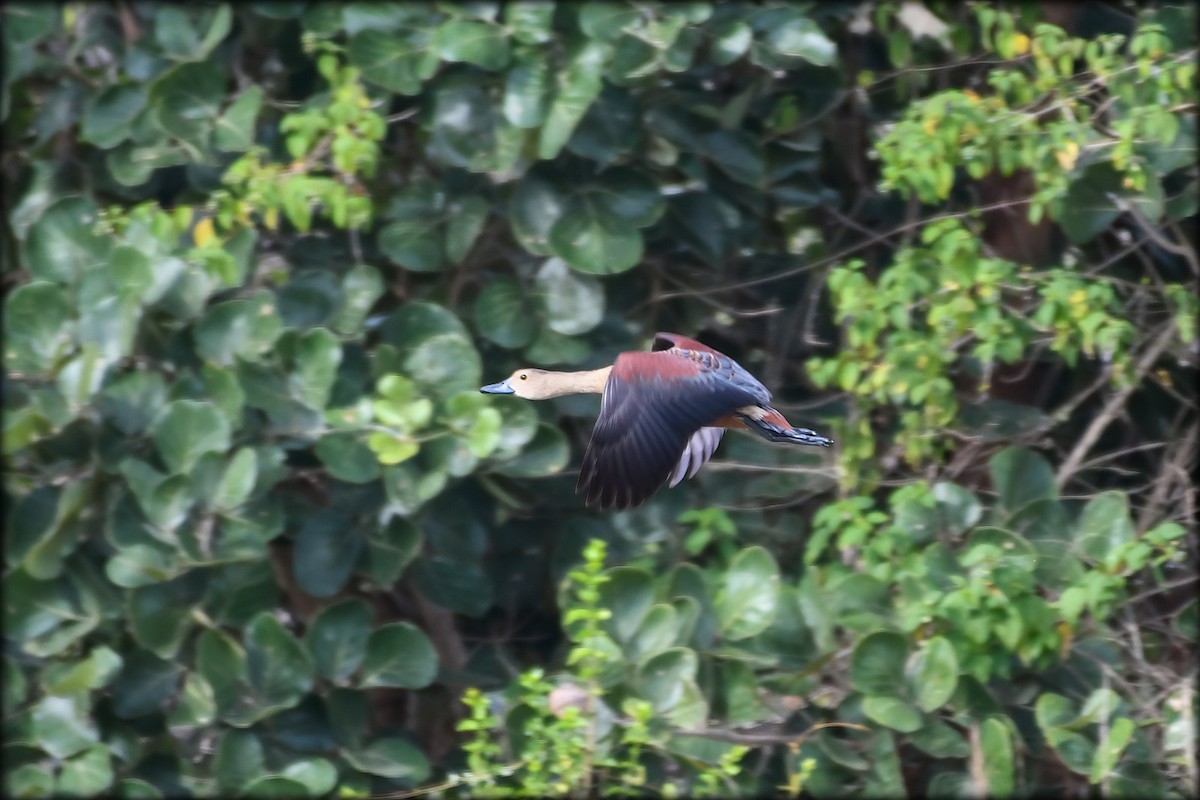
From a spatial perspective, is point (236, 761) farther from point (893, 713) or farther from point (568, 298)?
point (893, 713)

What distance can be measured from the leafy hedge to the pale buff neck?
0.60 feet

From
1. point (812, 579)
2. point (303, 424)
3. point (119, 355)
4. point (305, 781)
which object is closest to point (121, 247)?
point (119, 355)

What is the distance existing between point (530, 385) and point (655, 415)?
909mm

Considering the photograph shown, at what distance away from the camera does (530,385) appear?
15.5 feet

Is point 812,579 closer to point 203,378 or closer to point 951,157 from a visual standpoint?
point 951,157

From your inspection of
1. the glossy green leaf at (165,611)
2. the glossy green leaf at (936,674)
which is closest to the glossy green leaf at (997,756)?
the glossy green leaf at (936,674)

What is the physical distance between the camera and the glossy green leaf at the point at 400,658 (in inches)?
194

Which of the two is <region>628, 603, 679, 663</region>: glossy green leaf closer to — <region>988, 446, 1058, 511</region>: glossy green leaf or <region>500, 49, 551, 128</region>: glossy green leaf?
<region>988, 446, 1058, 511</region>: glossy green leaf

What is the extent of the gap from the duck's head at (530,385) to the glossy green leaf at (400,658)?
780mm

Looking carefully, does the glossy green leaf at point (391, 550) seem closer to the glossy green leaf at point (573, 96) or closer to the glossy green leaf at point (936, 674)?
the glossy green leaf at point (573, 96)

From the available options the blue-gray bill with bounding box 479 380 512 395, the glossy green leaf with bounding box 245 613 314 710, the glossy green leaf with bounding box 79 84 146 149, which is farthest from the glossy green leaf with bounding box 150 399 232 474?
the glossy green leaf with bounding box 79 84 146 149

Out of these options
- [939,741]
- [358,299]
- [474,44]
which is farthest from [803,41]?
[939,741]

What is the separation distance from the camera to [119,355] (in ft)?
15.5

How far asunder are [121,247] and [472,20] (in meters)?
1.18
